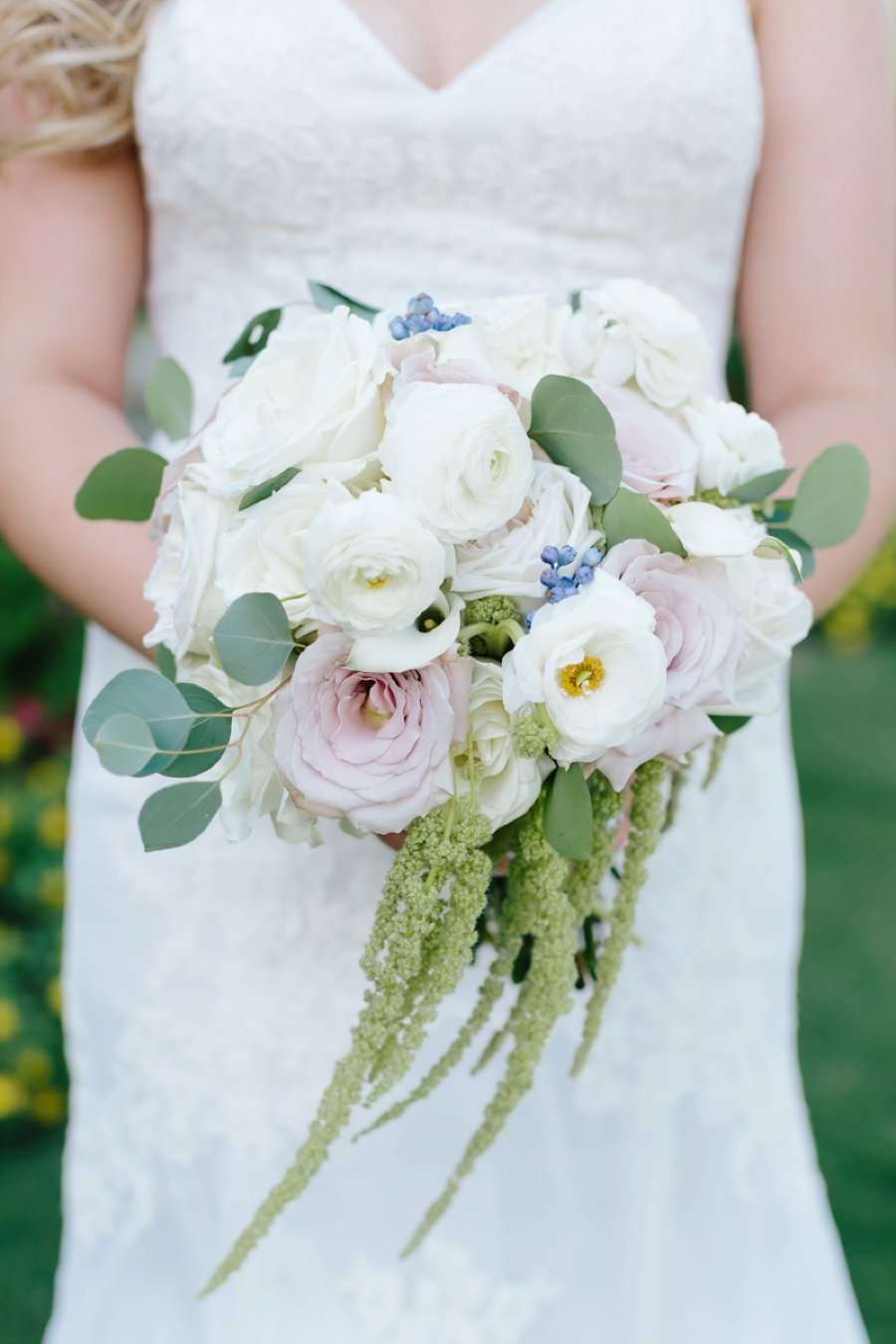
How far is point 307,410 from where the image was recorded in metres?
1.13

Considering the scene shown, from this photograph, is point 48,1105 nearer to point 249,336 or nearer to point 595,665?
point 249,336

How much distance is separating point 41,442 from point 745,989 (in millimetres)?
1217

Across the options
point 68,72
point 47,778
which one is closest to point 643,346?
point 68,72

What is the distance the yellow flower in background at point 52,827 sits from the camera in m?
3.80

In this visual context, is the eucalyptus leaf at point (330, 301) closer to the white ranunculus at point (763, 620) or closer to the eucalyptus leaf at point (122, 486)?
the eucalyptus leaf at point (122, 486)

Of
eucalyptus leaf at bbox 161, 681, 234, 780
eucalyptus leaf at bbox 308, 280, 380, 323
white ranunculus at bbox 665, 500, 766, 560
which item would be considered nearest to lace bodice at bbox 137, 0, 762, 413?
eucalyptus leaf at bbox 308, 280, 380, 323

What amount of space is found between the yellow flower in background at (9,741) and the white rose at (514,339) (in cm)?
335

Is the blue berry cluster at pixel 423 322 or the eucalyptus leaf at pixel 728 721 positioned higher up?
the blue berry cluster at pixel 423 322

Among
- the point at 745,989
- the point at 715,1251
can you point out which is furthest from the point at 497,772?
the point at 715,1251

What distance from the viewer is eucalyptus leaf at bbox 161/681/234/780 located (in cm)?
117

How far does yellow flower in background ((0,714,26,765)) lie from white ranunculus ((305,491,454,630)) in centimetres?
355

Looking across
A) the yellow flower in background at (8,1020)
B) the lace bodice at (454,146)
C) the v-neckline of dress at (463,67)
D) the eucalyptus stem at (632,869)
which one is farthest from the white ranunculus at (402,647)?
the yellow flower in background at (8,1020)

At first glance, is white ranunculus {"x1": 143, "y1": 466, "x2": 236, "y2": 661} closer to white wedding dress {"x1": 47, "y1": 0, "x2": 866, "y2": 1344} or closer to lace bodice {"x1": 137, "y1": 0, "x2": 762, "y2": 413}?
white wedding dress {"x1": 47, "y1": 0, "x2": 866, "y2": 1344}

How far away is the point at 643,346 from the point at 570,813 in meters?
0.47
